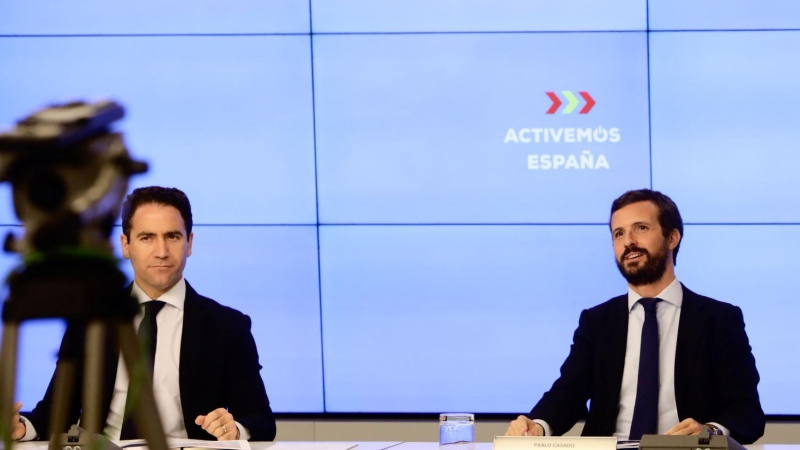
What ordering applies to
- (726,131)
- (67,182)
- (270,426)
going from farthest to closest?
(726,131), (270,426), (67,182)

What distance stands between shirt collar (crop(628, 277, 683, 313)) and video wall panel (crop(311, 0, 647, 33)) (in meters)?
1.34

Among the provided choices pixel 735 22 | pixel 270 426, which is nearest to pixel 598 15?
pixel 735 22

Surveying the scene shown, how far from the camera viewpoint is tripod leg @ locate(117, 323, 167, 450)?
495mm

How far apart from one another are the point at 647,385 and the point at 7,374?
8.43ft

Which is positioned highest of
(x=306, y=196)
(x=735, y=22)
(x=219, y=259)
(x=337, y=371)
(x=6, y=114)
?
(x=735, y=22)

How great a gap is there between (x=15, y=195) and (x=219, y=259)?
3.65 metres

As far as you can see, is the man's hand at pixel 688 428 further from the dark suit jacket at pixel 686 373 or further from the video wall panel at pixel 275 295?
the video wall panel at pixel 275 295

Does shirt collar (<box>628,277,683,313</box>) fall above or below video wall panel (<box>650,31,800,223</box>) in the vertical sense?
below

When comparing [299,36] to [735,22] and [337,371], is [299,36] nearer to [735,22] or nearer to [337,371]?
[337,371]

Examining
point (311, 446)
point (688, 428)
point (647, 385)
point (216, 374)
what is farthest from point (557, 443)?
point (216, 374)

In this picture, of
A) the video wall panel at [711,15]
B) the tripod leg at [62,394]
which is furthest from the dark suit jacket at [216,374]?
the tripod leg at [62,394]

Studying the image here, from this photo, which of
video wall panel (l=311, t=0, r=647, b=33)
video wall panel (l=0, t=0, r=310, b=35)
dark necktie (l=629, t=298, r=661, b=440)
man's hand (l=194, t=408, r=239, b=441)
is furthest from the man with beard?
video wall panel (l=0, t=0, r=310, b=35)

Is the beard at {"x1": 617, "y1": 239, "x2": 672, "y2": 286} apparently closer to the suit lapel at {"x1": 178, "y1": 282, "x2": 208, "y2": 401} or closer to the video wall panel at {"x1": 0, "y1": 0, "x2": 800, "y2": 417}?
the video wall panel at {"x1": 0, "y1": 0, "x2": 800, "y2": 417}

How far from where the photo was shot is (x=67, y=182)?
47cm
